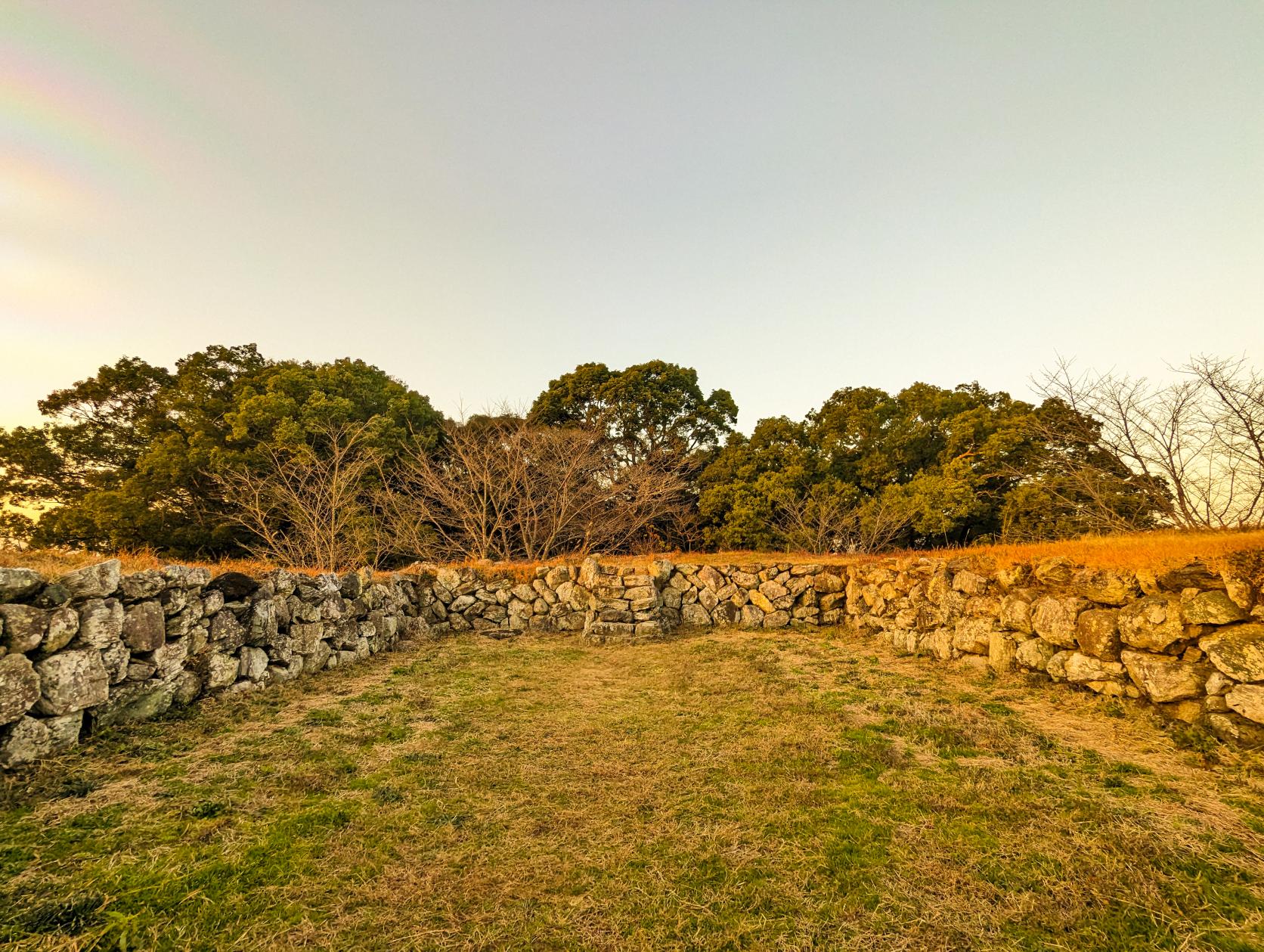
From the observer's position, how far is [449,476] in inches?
666

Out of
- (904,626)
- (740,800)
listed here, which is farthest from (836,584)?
(740,800)

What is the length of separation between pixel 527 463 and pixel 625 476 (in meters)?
4.89

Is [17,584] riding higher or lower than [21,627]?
higher

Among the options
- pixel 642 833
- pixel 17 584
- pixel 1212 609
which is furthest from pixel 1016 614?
pixel 17 584

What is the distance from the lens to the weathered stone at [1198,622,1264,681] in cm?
411

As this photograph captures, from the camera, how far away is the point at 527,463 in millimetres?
17000

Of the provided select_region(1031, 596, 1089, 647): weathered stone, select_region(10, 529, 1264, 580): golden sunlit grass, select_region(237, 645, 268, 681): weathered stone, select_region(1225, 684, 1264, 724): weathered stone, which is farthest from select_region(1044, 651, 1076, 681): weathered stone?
select_region(237, 645, 268, 681): weathered stone

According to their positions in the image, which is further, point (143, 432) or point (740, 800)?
point (143, 432)

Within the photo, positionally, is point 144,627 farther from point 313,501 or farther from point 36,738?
point 313,501

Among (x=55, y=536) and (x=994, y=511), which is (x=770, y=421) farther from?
(x=55, y=536)

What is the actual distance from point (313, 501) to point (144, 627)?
37.4 feet

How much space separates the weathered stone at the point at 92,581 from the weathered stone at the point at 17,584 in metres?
0.17

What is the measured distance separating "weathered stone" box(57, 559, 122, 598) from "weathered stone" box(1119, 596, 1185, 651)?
9762 mm

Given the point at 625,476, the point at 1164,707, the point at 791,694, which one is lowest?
the point at 791,694
